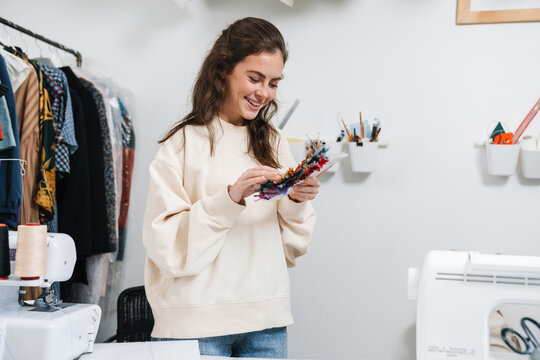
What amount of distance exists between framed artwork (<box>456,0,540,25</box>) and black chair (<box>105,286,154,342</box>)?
164 centimetres

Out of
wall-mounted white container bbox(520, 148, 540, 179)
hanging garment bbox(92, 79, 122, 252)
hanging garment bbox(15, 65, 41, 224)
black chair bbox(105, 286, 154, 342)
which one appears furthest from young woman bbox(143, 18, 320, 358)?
wall-mounted white container bbox(520, 148, 540, 179)

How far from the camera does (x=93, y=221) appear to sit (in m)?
2.02

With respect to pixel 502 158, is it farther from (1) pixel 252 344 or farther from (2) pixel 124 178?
(2) pixel 124 178

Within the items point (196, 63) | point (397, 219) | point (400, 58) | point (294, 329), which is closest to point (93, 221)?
point (196, 63)

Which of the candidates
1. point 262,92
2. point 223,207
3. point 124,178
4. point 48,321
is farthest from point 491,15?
point 48,321

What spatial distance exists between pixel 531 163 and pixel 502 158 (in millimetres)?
107

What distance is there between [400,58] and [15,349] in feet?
5.63

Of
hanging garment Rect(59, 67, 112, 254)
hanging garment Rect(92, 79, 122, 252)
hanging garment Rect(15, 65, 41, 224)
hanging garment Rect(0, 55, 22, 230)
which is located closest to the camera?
hanging garment Rect(0, 55, 22, 230)

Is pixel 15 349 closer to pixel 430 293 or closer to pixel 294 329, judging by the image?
pixel 430 293

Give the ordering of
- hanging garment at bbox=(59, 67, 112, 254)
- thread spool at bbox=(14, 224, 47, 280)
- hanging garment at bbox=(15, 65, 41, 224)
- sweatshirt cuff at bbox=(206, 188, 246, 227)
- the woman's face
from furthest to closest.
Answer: hanging garment at bbox=(59, 67, 112, 254)
hanging garment at bbox=(15, 65, 41, 224)
the woman's face
sweatshirt cuff at bbox=(206, 188, 246, 227)
thread spool at bbox=(14, 224, 47, 280)

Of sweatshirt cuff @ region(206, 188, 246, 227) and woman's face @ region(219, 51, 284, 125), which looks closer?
sweatshirt cuff @ region(206, 188, 246, 227)

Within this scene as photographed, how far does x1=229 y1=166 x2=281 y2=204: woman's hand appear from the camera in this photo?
120 centimetres

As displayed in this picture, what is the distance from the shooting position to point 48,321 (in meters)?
1.06

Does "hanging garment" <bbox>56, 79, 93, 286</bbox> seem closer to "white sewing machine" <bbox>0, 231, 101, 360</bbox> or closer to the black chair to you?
the black chair
